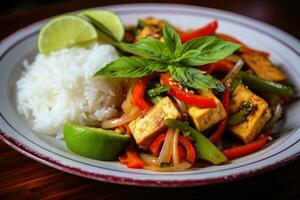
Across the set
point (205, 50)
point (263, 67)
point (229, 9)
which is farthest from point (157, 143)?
point (229, 9)

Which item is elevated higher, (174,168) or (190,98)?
(190,98)

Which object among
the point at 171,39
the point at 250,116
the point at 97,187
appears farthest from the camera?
the point at 171,39

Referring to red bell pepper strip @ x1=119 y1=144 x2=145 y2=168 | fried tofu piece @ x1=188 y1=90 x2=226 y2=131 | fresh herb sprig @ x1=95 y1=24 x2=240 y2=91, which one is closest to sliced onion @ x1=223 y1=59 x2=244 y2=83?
fresh herb sprig @ x1=95 y1=24 x2=240 y2=91

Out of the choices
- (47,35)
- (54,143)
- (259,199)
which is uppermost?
(47,35)

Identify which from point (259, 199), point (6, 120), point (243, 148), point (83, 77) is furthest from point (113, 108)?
point (259, 199)

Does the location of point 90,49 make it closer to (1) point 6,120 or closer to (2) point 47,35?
(2) point 47,35

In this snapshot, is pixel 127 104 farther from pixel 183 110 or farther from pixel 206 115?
pixel 206 115
